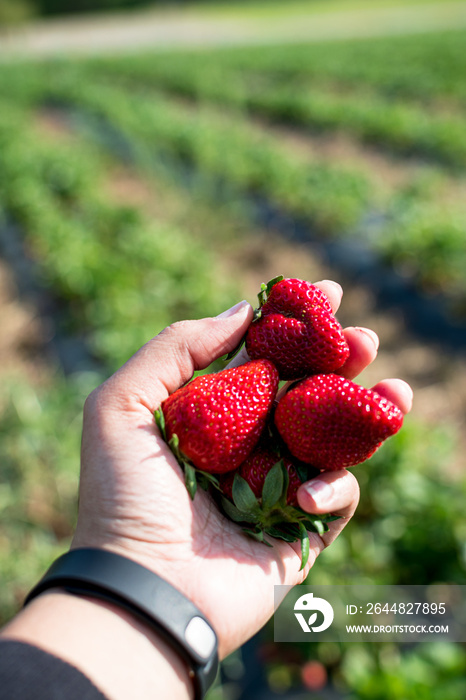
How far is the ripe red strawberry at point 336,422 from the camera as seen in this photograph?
144 cm

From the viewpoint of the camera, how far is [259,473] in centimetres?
152

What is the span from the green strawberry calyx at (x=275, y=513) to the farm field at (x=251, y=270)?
86 centimetres

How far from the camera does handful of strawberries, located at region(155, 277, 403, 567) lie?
57.2 inches

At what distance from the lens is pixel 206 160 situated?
325 inches

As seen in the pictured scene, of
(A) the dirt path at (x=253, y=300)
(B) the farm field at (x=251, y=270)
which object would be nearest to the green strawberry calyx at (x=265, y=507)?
(B) the farm field at (x=251, y=270)

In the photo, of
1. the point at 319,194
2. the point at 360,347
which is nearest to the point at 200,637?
the point at 360,347

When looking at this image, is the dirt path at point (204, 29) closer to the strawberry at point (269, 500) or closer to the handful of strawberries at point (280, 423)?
the handful of strawberries at point (280, 423)

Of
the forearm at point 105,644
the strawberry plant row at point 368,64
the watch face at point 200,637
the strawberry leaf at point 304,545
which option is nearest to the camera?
the forearm at point 105,644

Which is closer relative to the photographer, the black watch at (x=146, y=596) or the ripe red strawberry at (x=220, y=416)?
the black watch at (x=146, y=596)

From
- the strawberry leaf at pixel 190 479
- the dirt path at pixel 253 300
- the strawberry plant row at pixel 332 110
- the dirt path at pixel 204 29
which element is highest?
the dirt path at pixel 204 29

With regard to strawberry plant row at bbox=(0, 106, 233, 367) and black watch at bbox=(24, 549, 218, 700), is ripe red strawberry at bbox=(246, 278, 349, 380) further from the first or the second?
strawberry plant row at bbox=(0, 106, 233, 367)

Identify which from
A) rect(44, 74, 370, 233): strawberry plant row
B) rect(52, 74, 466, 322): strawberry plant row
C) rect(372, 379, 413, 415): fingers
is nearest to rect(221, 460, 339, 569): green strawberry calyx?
rect(372, 379, 413, 415): fingers

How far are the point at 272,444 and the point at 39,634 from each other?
0.75 metres

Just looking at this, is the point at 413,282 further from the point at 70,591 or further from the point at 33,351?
the point at 70,591
